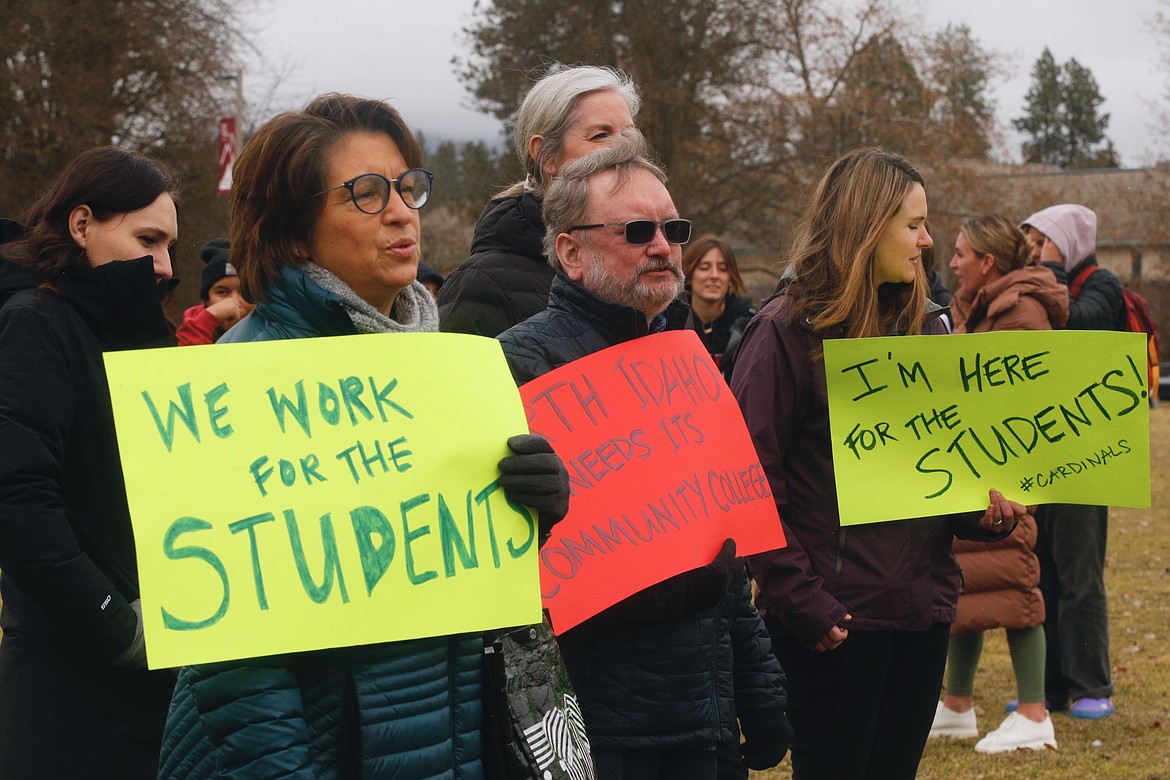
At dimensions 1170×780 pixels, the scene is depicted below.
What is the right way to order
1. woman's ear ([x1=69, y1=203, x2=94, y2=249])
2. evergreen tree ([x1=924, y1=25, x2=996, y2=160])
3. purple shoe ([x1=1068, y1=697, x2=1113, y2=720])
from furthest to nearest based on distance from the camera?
evergreen tree ([x1=924, y1=25, x2=996, y2=160])
purple shoe ([x1=1068, y1=697, x2=1113, y2=720])
woman's ear ([x1=69, y1=203, x2=94, y2=249])

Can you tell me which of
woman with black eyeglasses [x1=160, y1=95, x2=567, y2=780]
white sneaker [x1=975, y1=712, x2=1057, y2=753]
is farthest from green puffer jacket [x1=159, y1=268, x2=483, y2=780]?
white sneaker [x1=975, y1=712, x2=1057, y2=753]

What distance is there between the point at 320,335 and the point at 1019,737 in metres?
4.49

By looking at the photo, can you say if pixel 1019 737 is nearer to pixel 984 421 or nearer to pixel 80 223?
pixel 984 421

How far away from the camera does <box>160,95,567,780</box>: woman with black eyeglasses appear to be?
176cm

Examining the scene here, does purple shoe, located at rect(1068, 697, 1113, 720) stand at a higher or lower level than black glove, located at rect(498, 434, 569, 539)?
lower

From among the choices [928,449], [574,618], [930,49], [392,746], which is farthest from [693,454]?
[930,49]

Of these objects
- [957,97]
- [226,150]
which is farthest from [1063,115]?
[226,150]

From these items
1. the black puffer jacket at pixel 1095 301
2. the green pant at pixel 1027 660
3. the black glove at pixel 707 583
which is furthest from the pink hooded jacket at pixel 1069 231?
the black glove at pixel 707 583

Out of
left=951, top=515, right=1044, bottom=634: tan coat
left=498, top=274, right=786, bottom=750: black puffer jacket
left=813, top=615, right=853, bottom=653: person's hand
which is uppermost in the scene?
left=498, top=274, right=786, bottom=750: black puffer jacket

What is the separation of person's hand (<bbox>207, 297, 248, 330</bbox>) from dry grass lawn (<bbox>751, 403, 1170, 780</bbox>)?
3.12 meters

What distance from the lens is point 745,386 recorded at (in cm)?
323

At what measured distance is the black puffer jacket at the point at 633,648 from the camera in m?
2.52

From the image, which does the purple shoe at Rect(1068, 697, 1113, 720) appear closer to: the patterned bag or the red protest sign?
the red protest sign

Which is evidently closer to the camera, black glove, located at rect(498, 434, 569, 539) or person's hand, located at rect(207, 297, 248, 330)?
black glove, located at rect(498, 434, 569, 539)
